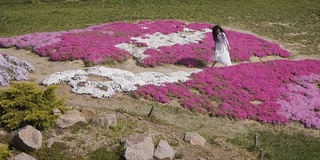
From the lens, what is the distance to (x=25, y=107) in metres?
→ 16.7

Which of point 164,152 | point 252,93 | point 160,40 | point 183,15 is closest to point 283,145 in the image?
point 252,93

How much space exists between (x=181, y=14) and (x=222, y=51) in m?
21.3

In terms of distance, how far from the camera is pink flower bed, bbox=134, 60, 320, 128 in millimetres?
22562

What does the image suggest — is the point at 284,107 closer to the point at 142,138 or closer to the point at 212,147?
the point at 212,147

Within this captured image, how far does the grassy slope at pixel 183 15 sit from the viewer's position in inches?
1657

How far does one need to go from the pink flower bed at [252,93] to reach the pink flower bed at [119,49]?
3483mm

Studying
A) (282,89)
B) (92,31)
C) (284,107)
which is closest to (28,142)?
(284,107)

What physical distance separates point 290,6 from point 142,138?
46.0m

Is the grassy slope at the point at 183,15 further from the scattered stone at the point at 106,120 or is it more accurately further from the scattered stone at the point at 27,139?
the scattered stone at the point at 27,139

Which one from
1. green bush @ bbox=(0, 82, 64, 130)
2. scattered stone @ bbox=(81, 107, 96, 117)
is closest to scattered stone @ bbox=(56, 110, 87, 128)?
green bush @ bbox=(0, 82, 64, 130)

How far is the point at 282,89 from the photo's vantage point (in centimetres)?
2578

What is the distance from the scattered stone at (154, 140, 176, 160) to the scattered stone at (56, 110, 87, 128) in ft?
13.2

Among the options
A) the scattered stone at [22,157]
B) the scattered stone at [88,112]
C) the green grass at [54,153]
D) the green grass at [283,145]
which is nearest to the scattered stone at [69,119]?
the scattered stone at [88,112]

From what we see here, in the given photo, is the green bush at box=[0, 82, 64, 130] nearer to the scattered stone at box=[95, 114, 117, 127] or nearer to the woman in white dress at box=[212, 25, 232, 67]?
the scattered stone at box=[95, 114, 117, 127]
